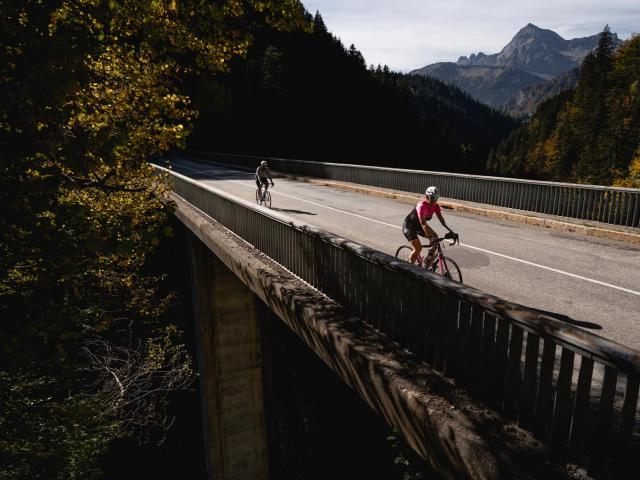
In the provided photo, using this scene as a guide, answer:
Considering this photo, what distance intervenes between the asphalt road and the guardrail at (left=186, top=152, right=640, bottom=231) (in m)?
0.99

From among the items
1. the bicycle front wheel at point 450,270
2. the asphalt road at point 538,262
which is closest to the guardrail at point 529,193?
the asphalt road at point 538,262

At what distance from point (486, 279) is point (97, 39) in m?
6.74

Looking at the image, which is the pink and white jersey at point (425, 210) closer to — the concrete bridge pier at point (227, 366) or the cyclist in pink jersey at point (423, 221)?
the cyclist in pink jersey at point (423, 221)

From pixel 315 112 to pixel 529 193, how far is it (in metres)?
64.5

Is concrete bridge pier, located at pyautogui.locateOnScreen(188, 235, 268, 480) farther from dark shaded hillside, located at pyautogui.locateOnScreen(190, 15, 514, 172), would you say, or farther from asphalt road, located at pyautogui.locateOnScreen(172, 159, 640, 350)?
dark shaded hillside, located at pyautogui.locateOnScreen(190, 15, 514, 172)

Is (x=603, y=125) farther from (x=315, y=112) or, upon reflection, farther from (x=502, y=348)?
(x=502, y=348)

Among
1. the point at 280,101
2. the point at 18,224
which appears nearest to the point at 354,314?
the point at 18,224

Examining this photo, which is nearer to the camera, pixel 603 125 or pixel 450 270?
pixel 450 270

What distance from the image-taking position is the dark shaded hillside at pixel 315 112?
67.4m

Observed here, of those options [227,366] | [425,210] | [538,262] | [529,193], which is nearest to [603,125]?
[529,193]

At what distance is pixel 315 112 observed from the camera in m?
74.1

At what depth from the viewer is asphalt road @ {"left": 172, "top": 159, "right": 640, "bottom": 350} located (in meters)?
6.33

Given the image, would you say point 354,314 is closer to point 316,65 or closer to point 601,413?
point 601,413

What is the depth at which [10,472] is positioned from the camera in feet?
19.7
